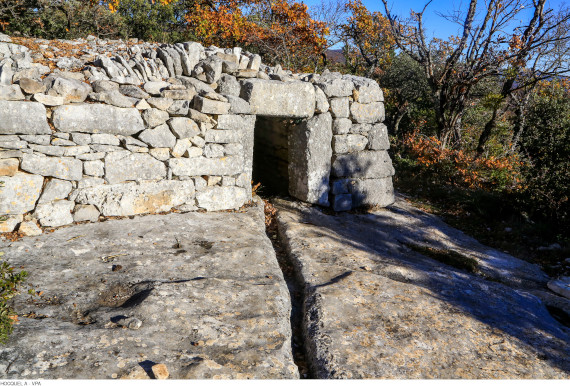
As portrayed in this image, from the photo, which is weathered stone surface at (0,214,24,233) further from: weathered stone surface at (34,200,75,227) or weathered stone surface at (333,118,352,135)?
weathered stone surface at (333,118,352,135)

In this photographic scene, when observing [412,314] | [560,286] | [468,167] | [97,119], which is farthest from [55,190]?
[468,167]

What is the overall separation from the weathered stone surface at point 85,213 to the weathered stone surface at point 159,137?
101 centimetres

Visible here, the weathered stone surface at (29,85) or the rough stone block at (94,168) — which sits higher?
the weathered stone surface at (29,85)

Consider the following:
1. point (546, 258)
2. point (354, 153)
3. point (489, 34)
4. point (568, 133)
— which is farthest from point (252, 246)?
point (489, 34)

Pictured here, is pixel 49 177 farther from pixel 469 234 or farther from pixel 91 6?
pixel 91 6

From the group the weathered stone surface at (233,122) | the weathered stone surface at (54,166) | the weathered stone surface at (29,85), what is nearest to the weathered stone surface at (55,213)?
the weathered stone surface at (54,166)

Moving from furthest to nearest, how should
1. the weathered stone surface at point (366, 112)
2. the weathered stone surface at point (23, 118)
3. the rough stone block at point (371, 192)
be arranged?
the rough stone block at point (371, 192) < the weathered stone surface at point (366, 112) < the weathered stone surface at point (23, 118)

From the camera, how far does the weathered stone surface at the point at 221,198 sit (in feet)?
17.3

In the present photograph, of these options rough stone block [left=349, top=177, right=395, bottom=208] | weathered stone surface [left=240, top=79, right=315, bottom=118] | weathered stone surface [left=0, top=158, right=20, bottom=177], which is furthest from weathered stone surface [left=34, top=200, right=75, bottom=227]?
rough stone block [left=349, top=177, right=395, bottom=208]

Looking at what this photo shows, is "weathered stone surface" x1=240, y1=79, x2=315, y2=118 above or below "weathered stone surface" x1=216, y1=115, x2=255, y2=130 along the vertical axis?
above

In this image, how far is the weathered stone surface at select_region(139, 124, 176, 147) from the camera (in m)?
4.68

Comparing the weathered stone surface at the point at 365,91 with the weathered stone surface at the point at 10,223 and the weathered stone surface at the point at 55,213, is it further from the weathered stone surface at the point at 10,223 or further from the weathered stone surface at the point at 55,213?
the weathered stone surface at the point at 10,223

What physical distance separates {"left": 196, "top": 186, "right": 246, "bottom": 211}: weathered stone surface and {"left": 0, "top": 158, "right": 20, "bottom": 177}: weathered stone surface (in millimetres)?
2055

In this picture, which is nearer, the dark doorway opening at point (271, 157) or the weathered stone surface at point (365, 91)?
the weathered stone surface at point (365, 91)
